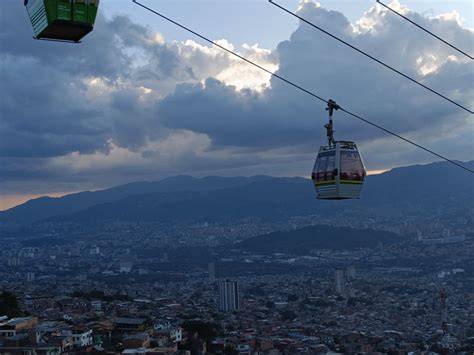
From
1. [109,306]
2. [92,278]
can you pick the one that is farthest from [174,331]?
[92,278]

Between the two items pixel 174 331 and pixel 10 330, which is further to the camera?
pixel 174 331

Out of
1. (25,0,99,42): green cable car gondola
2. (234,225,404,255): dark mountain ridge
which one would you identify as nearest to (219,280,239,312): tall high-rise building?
(25,0,99,42): green cable car gondola

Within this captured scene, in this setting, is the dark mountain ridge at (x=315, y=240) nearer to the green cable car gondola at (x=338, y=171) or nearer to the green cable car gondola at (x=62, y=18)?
the green cable car gondola at (x=338, y=171)

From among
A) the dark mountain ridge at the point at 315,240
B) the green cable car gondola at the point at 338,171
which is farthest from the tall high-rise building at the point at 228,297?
the dark mountain ridge at the point at 315,240

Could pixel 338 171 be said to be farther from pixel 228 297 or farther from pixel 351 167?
pixel 228 297

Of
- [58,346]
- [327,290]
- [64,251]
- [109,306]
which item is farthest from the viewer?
[64,251]

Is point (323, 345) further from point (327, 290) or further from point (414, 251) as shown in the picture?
point (414, 251)
